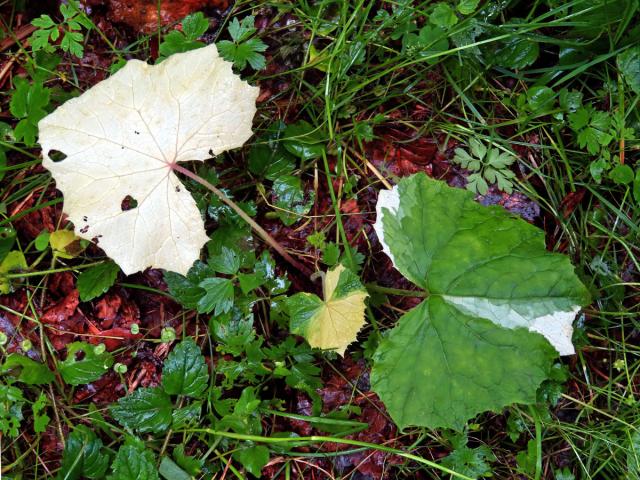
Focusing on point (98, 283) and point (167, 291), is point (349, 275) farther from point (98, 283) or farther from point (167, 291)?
point (98, 283)

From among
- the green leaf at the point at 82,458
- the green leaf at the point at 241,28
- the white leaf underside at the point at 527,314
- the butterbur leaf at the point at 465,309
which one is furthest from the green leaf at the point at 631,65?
the green leaf at the point at 82,458

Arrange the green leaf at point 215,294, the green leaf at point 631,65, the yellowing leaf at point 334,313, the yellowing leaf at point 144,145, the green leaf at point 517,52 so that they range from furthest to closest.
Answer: the green leaf at point 517,52, the green leaf at point 631,65, the green leaf at point 215,294, the yellowing leaf at point 334,313, the yellowing leaf at point 144,145

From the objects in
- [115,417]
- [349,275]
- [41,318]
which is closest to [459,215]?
[349,275]

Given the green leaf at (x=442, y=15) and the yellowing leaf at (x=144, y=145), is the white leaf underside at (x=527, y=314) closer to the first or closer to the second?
the yellowing leaf at (x=144, y=145)

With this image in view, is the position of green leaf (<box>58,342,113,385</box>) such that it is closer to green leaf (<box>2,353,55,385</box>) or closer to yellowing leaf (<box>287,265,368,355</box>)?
green leaf (<box>2,353,55,385</box>)

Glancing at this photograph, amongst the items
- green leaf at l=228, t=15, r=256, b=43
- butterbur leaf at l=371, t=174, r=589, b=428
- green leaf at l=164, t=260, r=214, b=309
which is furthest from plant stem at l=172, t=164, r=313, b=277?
green leaf at l=228, t=15, r=256, b=43

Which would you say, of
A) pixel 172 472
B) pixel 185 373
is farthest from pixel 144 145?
pixel 172 472

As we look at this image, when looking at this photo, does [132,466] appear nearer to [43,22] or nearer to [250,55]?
[250,55]
